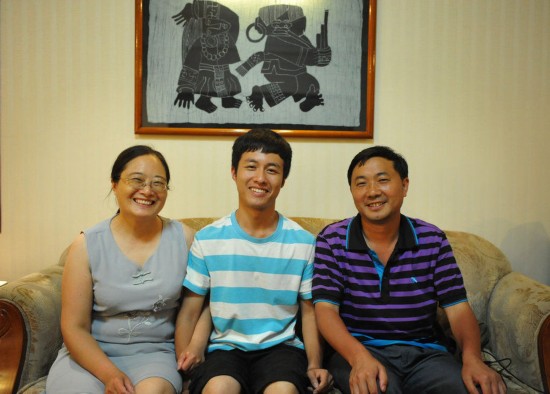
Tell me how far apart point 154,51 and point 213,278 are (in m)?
1.23

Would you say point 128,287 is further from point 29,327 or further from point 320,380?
point 320,380

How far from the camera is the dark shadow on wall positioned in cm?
220

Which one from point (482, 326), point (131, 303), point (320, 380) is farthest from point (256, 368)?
point (482, 326)

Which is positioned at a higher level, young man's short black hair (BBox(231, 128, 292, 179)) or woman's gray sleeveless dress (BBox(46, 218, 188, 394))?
young man's short black hair (BBox(231, 128, 292, 179))

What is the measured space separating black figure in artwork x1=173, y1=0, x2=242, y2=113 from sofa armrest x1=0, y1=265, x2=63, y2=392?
107cm

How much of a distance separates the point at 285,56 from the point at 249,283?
1.17 metres

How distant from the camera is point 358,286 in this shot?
1.45 metres

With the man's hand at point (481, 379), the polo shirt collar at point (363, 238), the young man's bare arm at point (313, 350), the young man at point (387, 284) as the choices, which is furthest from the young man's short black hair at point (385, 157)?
the man's hand at point (481, 379)

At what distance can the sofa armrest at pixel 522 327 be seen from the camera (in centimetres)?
137

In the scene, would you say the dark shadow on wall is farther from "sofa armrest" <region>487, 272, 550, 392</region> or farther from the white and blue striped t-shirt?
the white and blue striped t-shirt

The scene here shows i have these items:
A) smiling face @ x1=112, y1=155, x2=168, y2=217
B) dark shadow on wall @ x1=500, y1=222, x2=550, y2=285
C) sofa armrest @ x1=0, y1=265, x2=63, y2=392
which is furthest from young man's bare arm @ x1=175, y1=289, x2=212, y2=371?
dark shadow on wall @ x1=500, y1=222, x2=550, y2=285

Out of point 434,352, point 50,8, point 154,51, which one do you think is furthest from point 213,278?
point 50,8

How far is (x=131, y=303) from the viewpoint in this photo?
4.51 feet

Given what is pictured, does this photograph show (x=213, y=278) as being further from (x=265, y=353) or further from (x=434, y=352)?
(x=434, y=352)
